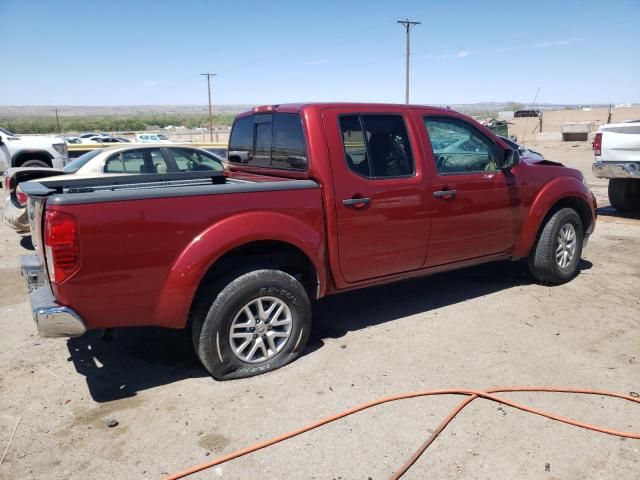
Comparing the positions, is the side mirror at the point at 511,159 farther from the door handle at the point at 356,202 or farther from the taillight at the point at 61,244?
the taillight at the point at 61,244

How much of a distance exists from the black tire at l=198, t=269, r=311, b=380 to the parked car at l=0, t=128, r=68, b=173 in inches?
478

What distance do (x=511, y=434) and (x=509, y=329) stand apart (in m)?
1.63

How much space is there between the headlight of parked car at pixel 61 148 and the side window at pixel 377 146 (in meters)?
11.7

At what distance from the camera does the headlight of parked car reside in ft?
44.8

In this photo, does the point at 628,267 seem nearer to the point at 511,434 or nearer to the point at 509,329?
the point at 509,329

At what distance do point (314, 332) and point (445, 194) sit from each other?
163 centimetres

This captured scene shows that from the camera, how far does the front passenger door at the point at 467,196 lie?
14.9ft

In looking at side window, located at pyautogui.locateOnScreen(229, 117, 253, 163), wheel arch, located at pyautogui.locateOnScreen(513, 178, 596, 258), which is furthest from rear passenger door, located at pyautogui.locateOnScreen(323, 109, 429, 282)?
wheel arch, located at pyautogui.locateOnScreen(513, 178, 596, 258)

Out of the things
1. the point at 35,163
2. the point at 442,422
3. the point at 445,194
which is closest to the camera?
the point at 442,422

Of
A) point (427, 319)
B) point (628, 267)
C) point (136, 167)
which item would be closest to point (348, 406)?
point (427, 319)

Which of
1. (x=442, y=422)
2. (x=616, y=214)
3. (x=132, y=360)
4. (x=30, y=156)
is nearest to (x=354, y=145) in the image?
(x=442, y=422)

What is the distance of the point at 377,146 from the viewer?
4.28 metres

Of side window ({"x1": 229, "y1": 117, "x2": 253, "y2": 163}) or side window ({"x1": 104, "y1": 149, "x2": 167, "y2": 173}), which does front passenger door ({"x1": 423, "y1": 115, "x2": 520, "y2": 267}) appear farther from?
side window ({"x1": 104, "y1": 149, "x2": 167, "y2": 173})

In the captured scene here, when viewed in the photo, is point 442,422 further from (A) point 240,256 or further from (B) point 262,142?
(B) point 262,142
